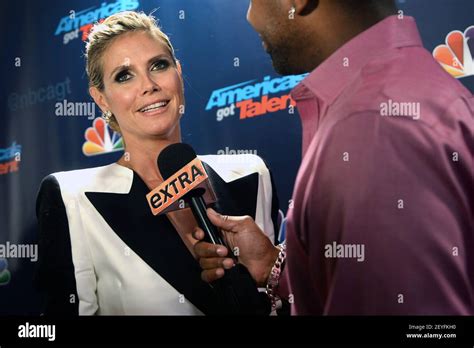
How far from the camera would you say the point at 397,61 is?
76.2 inches

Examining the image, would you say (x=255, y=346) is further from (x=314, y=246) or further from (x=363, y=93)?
(x=363, y=93)

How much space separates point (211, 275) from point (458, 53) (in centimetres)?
124

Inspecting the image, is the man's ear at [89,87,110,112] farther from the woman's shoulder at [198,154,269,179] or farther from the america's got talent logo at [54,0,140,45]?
the woman's shoulder at [198,154,269,179]

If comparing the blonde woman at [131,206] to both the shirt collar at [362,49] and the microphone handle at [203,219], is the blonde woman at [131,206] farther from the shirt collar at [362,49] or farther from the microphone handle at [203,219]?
the shirt collar at [362,49]

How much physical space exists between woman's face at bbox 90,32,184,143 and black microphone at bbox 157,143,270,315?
141 mm

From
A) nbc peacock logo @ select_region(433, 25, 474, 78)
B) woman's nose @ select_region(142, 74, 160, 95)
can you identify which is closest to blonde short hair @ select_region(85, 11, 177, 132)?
woman's nose @ select_region(142, 74, 160, 95)

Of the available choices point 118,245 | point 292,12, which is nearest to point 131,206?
point 118,245

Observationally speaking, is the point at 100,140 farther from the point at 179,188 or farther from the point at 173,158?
the point at 179,188

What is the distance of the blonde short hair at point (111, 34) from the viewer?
240 cm

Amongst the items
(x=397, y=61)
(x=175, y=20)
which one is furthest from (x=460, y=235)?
(x=175, y=20)

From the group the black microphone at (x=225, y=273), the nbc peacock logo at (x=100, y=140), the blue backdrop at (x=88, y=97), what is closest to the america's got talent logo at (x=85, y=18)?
the blue backdrop at (x=88, y=97)

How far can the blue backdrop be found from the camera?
2.44m

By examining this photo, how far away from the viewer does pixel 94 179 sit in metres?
2.42

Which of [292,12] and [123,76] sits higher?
[292,12]
